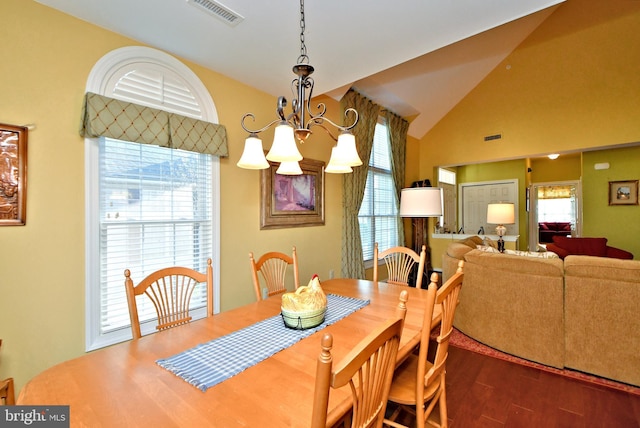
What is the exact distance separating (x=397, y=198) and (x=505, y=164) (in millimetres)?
3586

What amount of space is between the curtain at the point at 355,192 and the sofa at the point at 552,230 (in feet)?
21.8

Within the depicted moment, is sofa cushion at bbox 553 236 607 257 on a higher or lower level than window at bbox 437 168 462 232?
lower

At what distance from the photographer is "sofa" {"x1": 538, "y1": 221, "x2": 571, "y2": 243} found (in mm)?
7570

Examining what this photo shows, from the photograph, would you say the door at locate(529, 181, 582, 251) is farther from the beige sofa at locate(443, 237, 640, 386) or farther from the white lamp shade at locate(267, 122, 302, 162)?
the white lamp shade at locate(267, 122, 302, 162)

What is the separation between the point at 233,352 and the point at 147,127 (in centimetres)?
177

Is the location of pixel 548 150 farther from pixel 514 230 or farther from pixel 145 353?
pixel 145 353

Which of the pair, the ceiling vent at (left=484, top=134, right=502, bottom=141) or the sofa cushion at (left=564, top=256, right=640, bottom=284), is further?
the ceiling vent at (left=484, top=134, right=502, bottom=141)

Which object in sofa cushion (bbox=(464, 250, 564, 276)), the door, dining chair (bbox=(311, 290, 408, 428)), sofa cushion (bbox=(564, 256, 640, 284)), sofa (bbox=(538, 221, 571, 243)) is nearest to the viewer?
dining chair (bbox=(311, 290, 408, 428))

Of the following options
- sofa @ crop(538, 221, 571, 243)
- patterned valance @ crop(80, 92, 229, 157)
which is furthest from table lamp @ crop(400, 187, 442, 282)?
sofa @ crop(538, 221, 571, 243)

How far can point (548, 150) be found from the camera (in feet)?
14.8

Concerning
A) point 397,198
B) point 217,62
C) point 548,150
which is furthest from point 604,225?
point 217,62

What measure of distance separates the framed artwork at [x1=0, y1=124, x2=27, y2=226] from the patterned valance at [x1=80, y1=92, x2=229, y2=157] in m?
0.31

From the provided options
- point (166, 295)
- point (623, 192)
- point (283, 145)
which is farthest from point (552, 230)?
point (166, 295)

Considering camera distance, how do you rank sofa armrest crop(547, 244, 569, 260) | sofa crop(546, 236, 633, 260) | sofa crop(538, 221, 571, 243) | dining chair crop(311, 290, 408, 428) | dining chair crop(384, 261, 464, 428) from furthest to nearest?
sofa crop(538, 221, 571, 243)
sofa armrest crop(547, 244, 569, 260)
sofa crop(546, 236, 633, 260)
dining chair crop(384, 261, 464, 428)
dining chair crop(311, 290, 408, 428)
